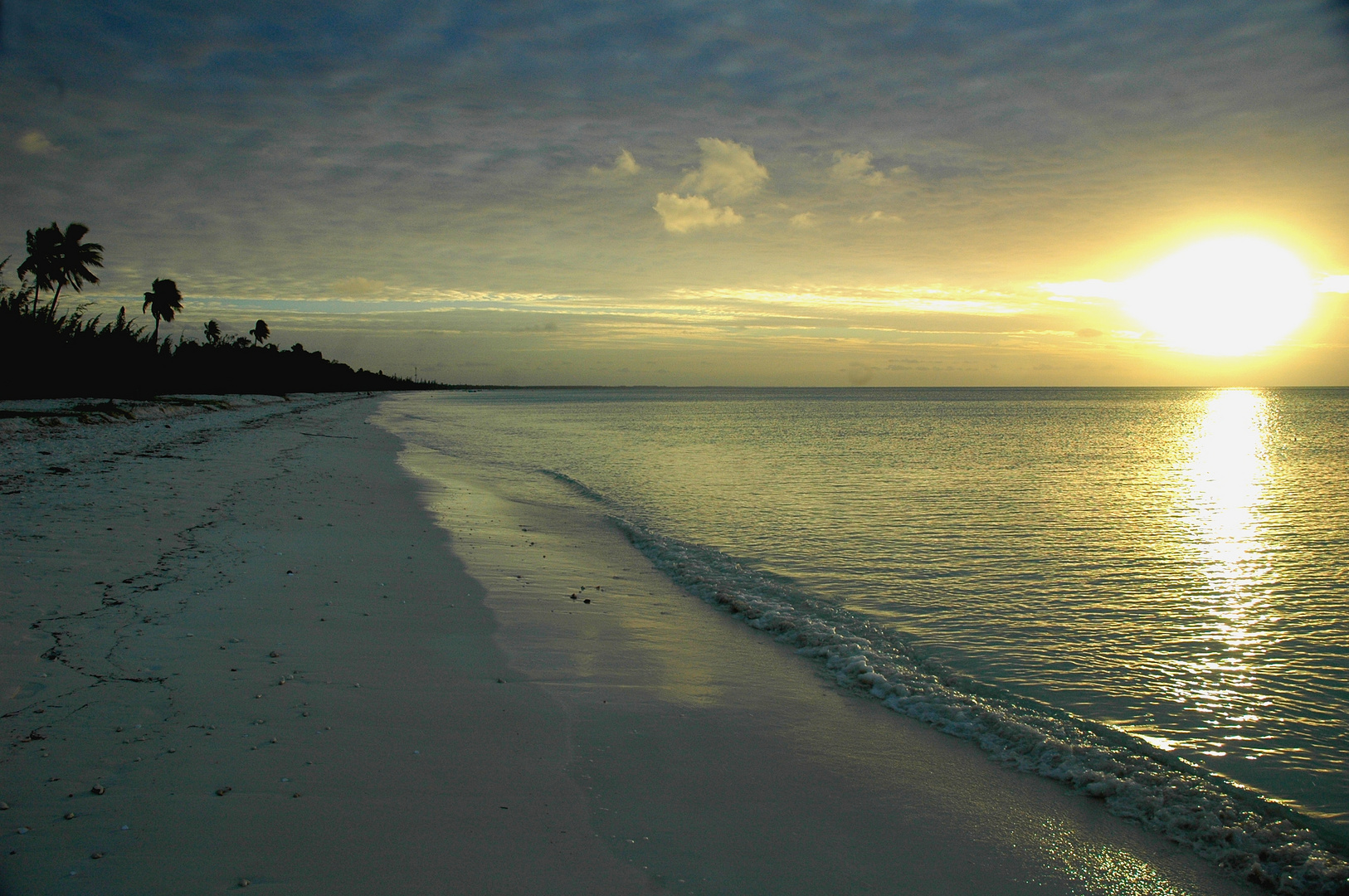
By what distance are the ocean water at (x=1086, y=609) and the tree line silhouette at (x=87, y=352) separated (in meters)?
37.2

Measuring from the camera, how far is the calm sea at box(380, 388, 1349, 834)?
635 centimetres

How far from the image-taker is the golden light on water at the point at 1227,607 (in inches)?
253

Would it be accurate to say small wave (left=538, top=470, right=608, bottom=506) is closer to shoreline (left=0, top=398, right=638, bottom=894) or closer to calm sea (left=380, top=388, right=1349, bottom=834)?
calm sea (left=380, top=388, right=1349, bottom=834)

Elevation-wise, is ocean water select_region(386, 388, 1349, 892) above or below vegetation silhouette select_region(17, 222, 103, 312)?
below

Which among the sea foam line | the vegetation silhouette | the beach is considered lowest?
the sea foam line

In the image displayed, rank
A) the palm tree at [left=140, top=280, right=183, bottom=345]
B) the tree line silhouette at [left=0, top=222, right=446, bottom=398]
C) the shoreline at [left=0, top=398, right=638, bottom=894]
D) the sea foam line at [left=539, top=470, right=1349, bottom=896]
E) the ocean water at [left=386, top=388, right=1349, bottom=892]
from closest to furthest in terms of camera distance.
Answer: the shoreline at [left=0, top=398, right=638, bottom=894] → the sea foam line at [left=539, top=470, right=1349, bottom=896] → the ocean water at [left=386, top=388, right=1349, bottom=892] → the tree line silhouette at [left=0, top=222, right=446, bottom=398] → the palm tree at [left=140, top=280, right=183, bottom=345]

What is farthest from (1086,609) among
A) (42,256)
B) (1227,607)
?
(42,256)

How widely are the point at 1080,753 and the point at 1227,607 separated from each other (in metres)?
5.89

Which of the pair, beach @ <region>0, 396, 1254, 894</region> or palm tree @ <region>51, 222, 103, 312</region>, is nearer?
beach @ <region>0, 396, 1254, 894</region>

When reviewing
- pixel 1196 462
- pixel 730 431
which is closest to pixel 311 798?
pixel 1196 462

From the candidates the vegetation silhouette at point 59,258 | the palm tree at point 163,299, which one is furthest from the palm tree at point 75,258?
the palm tree at point 163,299

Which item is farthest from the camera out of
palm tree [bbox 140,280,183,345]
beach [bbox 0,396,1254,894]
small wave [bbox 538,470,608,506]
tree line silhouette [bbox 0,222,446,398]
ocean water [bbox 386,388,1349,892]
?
palm tree [bbox 140,280,183,345]

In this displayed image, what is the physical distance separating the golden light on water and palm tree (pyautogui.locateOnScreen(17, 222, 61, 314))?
259 feet

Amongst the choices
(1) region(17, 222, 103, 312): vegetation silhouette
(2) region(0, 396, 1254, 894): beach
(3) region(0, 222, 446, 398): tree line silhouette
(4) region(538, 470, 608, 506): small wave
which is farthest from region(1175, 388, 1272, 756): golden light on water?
(1) region(17, 222, 103, 312): vegetation silhouette
